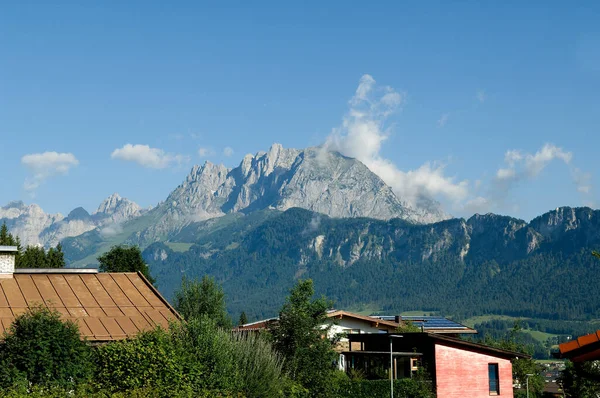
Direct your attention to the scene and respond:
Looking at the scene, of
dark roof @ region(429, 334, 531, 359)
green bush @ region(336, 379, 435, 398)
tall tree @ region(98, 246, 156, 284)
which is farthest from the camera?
tall tree @ region(98, 246, 156, 284)

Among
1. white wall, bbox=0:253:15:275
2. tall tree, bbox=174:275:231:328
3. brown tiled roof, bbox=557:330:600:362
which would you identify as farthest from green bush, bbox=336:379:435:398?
brown tiled roof, bbox=557:330:600:362

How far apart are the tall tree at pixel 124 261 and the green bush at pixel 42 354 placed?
56.6m

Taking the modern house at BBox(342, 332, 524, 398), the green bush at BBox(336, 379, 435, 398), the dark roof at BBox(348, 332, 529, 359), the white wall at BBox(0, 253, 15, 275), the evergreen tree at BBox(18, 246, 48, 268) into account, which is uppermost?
the evergreen tree at BBox(18, 246, 48, 268)

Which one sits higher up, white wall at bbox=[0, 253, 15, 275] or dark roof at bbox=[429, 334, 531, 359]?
white wall at bbox=[0, 253, 15, 275]

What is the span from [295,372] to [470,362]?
A: 20.3 m

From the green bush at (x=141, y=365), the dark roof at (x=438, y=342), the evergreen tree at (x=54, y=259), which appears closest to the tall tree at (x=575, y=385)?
the dark roof at (x=438, y=342)

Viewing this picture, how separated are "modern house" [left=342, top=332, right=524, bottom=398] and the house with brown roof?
75.9ft

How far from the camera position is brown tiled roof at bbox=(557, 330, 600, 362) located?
46.5ft

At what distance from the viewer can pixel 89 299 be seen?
42.3m

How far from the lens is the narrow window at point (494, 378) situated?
2470 inches

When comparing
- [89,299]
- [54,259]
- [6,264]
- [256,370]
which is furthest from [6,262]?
[54,259]

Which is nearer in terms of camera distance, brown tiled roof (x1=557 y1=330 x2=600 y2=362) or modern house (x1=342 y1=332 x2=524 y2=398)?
brown tiled roof (x1=557 y1=330 x2=600 y2=362)

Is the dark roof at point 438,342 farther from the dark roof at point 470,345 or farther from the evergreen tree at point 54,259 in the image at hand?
the evergreen tree at point 54,259

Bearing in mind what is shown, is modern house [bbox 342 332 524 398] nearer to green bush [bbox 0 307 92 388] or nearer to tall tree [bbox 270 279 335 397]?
tall tree [bbox 270 279 335 397]
